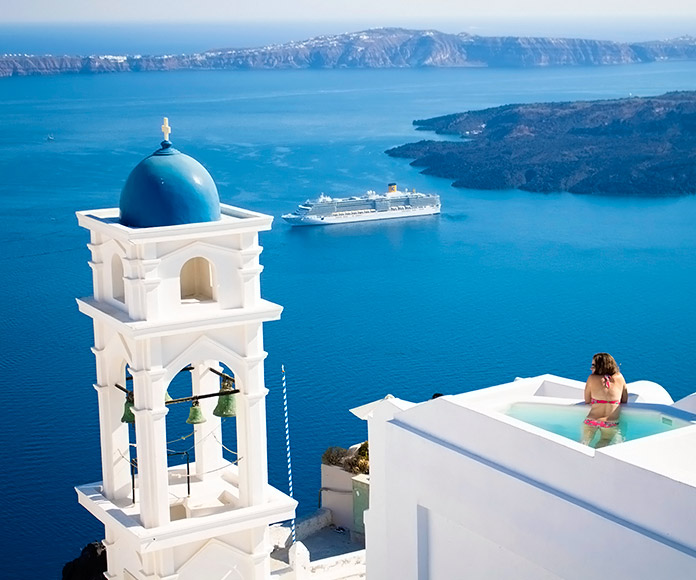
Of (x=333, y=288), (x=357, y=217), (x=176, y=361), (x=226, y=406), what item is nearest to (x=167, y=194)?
(x=176, y=361)

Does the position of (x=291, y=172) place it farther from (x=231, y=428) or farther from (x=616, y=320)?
(x=231, y=428)

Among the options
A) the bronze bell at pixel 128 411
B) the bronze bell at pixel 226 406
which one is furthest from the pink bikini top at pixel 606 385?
the bronze bell at pixel 128 411

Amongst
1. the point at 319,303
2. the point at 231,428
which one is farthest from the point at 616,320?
the point at 231,428

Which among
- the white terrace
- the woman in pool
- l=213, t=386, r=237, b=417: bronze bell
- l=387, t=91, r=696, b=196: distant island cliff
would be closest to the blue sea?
l=387, t=91, r=696, b=196: distant island cliff

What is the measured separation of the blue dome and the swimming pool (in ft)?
4.23

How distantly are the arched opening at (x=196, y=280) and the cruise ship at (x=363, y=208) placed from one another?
2078 centimetres

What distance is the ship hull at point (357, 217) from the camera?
82.4 ft

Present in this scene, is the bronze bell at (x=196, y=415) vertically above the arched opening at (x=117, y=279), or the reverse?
the arched opening at (x=117, y=279)

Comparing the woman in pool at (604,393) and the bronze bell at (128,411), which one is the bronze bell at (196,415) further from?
the woman in pool at (604,393)

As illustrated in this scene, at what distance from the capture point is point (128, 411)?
419 centimetres

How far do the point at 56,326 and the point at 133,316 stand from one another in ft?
46.9

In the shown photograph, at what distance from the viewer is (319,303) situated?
62.6 ft

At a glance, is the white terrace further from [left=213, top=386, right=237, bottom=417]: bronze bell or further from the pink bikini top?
[left=213, top=386, right=237, bottom=417]: bronze bell

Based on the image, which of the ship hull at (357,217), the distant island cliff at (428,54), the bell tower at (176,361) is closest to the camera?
the bell tower at (176,361)
